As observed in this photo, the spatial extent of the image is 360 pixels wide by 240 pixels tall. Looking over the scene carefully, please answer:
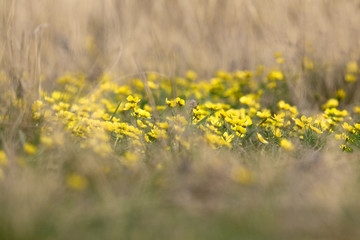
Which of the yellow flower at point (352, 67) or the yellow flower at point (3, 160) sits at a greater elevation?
the yellow flower at point (3, 160)

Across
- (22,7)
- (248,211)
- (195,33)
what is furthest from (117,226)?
(22,7)

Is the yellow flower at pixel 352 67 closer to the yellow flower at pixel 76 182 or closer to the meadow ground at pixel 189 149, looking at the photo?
the meadow ground at pixel 189 149

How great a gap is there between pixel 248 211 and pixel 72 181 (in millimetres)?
513

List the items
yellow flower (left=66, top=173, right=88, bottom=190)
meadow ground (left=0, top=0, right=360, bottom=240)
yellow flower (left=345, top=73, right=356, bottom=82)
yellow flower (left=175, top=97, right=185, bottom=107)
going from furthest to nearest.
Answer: yellow flower (left=345, top=73, right=356, bottom=82), yellow flower (left=175, top=97, right=185, bottom=107), yellow flower (left=66, top=173, right=88, bottom=190), meadow ground (left=0, top=0, right=360, bottom=240)

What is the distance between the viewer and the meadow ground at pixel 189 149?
1.16 meters

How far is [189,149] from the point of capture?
1.69 m

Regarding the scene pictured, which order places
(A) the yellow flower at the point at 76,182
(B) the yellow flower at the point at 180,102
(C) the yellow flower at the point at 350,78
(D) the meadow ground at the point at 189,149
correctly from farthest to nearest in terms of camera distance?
1. (C) the yellow flower at the point at 350,78
2. (B) the yellow flower at the point at 180,102
3. (A) the yellow flower at the point at 76,182
4. (D) the meadow ground at the point at 189,149

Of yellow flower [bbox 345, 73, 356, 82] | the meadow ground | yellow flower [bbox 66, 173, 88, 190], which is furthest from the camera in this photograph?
yellow flower [bbox 345, 73, 356, 82]

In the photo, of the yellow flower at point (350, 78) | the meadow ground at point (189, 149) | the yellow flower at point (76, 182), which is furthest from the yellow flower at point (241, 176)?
the yellow flower at point (350, 78)

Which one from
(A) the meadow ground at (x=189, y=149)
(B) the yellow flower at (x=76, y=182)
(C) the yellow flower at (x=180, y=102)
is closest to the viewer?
(A) the meadow ground at (x=189, y=149)

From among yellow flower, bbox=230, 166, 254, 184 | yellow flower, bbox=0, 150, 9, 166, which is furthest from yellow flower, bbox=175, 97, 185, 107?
yellow flower, bbox=0, 150, 9, 166

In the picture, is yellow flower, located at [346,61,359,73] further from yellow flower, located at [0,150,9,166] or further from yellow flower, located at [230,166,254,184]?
yellow flower, located at [0,150,9,166]

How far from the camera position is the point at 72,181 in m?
1.28

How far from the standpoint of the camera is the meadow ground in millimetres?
1164
